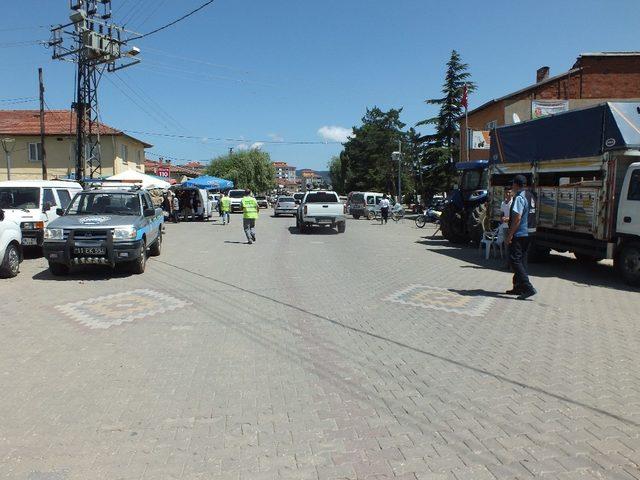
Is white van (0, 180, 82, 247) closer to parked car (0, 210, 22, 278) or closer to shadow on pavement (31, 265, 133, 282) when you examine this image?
parked car (0, 210, 22, 278)

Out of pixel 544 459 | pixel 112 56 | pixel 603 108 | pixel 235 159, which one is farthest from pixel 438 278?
pixel 235 159

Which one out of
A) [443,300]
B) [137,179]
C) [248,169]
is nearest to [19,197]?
[443,300]

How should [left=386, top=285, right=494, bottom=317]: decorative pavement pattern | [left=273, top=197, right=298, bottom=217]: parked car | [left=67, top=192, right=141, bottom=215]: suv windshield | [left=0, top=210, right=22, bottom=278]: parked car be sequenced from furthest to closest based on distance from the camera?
[left=273, top=197, right=298, bottom=217]: parked car → [left=67, top=192, right=141, bottom=215]: suv windshield → [left=0, top=210, right=22, bottom=278]: parked car → [left=386, top=285, right=494, bottom=317]: decorative pavement pattern

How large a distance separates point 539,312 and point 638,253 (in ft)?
11.4

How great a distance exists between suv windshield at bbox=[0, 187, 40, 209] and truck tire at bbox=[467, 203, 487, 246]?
42.4ft

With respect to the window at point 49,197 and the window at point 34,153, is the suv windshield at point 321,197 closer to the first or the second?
the window at point 49,197

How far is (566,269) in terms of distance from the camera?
1217 cm

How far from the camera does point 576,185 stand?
442 inches

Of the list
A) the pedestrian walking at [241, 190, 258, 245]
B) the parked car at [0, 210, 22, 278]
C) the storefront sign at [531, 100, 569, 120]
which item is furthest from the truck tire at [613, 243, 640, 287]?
the storefront sign at [531, 100, 569, 120]

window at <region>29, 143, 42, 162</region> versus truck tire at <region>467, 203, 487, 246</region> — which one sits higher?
window at <region>29, 143, 42, 162</region>

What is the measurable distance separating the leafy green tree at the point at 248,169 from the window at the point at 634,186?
75509 millimetres

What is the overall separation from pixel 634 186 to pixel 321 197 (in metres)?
15.1

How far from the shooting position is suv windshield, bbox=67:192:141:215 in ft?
36.3

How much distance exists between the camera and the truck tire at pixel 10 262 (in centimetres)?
1014
